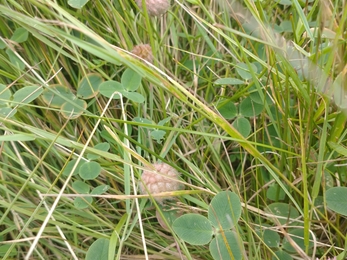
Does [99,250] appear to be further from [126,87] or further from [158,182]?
[126,87]

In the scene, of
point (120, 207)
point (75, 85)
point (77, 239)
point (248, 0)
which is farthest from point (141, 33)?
point (77, 239)

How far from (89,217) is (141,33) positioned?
0.59 metres

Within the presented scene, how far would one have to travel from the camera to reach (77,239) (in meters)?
1.02

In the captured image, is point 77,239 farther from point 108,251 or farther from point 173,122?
point 173,122

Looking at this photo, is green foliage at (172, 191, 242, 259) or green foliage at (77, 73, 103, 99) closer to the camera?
green foliage at (172, 191, 242, 259)

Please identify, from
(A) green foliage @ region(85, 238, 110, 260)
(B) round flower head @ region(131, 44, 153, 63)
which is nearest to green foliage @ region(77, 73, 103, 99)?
(B) round flower head @ region(131, 44, 153, 63)

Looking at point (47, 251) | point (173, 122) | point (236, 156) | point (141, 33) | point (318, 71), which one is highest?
point (141, 33)

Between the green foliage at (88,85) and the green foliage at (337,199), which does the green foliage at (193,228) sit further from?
the green foliage at (88,85)

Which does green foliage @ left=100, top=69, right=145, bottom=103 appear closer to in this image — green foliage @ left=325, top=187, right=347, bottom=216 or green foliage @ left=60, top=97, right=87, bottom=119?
green foliage @ left=60, top=97, right=87, bottom=119

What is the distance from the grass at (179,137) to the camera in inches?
34.6

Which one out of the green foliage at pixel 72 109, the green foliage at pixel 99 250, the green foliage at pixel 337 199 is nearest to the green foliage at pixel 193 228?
the green foliage at pixel 99 250

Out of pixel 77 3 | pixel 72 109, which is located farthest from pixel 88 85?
pixel 77 3

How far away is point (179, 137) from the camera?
43.6 inches

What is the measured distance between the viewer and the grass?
878mm
